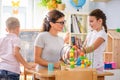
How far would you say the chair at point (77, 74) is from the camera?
2417 millimetres

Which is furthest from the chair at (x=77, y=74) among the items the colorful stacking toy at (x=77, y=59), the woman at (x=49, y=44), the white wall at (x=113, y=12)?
the white wall at (x=113, y=12)

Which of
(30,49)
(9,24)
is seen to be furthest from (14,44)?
(30,49)

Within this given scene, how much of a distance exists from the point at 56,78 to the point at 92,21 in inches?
37.4

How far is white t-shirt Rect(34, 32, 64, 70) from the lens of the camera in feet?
9.30

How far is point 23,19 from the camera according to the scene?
5.46m

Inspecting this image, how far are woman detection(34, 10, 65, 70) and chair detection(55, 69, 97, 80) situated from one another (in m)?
0.36

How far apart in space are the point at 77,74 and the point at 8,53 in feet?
2.64

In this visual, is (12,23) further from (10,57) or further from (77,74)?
(77,74)

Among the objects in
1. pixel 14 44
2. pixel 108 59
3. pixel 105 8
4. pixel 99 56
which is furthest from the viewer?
pixel 105 8

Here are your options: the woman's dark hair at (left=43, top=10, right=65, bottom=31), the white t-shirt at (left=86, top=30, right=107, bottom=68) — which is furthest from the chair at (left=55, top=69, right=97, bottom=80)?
the woman's dark hair at (left=43, top=10, right=65, bottom=31)

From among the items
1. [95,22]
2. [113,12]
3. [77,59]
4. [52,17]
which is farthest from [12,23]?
[113,12]

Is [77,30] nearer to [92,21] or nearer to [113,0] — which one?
[113,0]

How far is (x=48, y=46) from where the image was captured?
284 cm

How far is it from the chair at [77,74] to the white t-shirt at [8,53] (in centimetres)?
66
